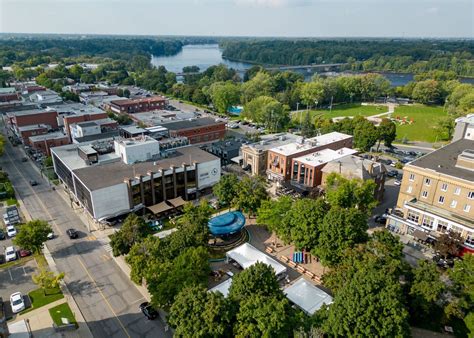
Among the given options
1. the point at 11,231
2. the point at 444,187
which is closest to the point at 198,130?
the point at 11,231

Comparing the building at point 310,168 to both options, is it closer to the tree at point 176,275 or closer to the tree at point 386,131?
the tree at point 386,131

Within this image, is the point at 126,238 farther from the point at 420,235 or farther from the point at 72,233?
the point at 420,235

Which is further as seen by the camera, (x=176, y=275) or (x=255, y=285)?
(x=176, y=275)

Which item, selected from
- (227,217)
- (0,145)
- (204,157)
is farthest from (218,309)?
(0,145)

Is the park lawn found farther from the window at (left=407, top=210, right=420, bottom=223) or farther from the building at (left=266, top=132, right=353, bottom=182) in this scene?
the window at (left=407, top=210, right=420, bottom=223)

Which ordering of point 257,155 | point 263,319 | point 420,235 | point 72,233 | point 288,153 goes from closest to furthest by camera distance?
point 263,319 → point 420,235 → point 72,233 → point 288,153 → point 257,155

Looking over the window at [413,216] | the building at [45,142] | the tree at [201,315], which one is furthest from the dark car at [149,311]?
the building at [45,142]
